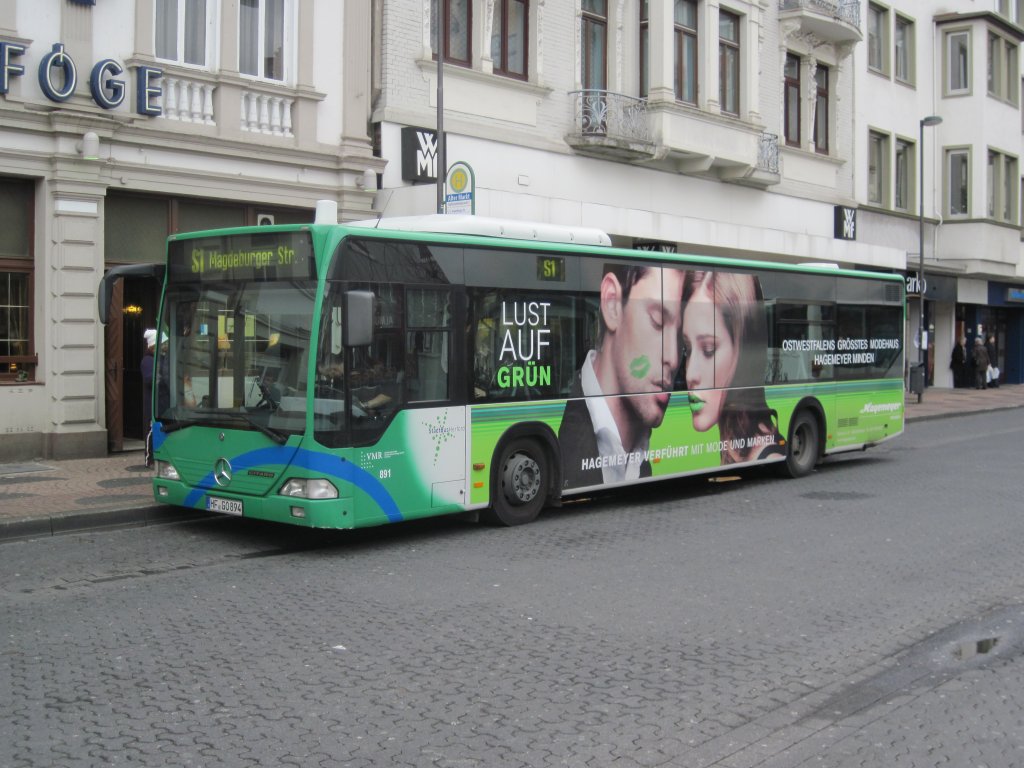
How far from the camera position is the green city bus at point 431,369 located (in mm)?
9703

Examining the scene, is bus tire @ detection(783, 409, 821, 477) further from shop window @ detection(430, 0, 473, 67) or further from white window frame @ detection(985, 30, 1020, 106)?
white window frame @ detection(985, 30, 1020, 106)

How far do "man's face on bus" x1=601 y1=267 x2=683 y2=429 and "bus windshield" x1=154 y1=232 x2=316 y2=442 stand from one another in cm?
395

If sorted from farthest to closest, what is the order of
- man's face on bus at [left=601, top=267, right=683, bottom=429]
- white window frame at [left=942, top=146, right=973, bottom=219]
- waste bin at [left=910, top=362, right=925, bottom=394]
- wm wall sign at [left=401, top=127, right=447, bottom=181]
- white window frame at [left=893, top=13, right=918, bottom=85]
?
white window frame at [left=942, top=146, right=973, bottom=219] → white window frame at [left=893, top=13, right=918, bottom=85] → waste bin at [left=910, top=362, right=925, bottom=394] → wm wall sign at [left=401, top=127, right=447, bottom=181] → man's face on bus at [left=601, top=267, right=683, bottom=429]

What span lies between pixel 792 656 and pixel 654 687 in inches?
43.7

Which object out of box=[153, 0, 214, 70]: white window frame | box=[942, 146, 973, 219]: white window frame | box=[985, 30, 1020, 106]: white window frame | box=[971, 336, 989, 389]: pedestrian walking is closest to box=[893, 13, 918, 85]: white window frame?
box=[942, 146, 973, 219]: white window frame

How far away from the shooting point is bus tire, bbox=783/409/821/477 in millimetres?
15516

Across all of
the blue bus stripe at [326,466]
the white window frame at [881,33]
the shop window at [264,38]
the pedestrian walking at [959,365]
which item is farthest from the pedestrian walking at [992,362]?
the blue bus stripe at [326,466]

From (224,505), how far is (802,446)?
8.80 meters

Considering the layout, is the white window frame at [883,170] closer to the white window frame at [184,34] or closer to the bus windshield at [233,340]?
the white window frame at [184,34]

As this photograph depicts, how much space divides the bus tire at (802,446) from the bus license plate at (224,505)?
8108 mm

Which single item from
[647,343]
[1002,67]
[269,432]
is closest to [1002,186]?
[1002,67]

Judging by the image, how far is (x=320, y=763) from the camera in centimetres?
485

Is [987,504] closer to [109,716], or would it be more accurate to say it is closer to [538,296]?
[538,296]

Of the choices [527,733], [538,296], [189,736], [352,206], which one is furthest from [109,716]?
[352,206]
